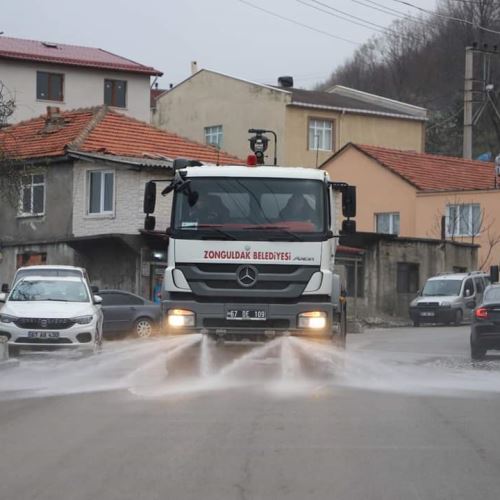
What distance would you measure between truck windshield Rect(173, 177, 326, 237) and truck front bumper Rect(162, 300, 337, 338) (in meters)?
1.06

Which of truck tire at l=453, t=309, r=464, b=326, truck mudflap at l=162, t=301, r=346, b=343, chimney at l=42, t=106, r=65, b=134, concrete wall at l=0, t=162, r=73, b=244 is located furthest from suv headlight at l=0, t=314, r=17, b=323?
truck tire at l=453, t=309, r=464, b=326

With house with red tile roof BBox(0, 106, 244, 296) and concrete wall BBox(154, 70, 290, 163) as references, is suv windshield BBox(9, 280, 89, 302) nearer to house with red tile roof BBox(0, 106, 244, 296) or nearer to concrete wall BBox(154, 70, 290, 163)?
house with red tile roof BBox(0, 106, 244, 296)

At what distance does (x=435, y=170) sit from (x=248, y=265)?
39221 millimetres

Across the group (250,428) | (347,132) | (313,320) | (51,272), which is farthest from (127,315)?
(347,132)

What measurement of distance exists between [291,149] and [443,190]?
34.1 feet

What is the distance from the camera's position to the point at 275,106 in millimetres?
58688

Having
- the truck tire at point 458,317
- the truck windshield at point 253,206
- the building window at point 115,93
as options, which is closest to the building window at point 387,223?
the truck tire at point 458,317

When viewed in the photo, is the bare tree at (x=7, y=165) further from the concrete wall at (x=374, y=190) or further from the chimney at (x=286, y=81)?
the chimney at (x=286, y=81)

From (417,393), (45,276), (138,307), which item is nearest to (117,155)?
(138,307)

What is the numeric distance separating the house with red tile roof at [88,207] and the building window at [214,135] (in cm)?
2162

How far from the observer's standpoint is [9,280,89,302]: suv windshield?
22.0m

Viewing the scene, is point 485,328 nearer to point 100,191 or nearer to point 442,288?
point 100,191

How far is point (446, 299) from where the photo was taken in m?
39.9

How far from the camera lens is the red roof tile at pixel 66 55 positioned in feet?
208
